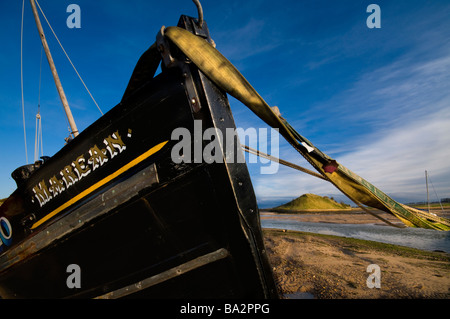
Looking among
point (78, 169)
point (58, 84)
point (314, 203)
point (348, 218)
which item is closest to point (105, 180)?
point (78, 169)

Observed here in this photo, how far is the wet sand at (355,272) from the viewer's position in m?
3.61

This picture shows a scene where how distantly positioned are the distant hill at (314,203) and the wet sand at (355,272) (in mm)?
22890

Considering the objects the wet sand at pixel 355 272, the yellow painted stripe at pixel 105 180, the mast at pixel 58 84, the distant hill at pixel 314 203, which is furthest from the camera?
the distant hill at pixel 314 203

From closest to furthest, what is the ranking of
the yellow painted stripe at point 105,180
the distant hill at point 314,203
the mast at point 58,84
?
the yellow painted stripe at point 105,180, the mast at point 58,84, the distant hill at point 314,203

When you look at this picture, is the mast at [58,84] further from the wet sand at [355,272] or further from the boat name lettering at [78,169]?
the wet sand at [355,272]

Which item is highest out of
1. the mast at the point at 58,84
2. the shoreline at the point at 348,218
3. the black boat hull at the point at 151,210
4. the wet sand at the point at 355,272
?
the mast at the point at 58,84

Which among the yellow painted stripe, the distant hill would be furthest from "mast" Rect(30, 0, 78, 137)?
the distant hill

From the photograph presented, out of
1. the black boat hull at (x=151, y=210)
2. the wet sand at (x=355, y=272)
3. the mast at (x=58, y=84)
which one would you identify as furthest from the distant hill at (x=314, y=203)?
the black boat hull at (x=151, y=210)

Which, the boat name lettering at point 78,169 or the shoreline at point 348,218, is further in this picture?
the shoreline at point 348,218

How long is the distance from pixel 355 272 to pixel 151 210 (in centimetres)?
483

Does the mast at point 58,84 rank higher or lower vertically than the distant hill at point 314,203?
higher

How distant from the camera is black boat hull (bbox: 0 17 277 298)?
5.31 feet

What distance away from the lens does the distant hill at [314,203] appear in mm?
28188
